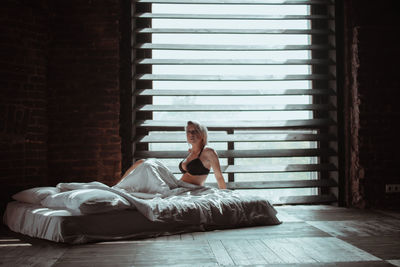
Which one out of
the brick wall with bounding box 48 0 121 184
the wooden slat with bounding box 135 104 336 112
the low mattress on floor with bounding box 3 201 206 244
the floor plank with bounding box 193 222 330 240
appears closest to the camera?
the low mattress on floor with bounding box 3 201 206 244

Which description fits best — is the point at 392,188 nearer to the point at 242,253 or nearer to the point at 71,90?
the point at 242,253

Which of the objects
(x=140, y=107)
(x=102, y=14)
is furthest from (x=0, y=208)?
(x=102, y=14)

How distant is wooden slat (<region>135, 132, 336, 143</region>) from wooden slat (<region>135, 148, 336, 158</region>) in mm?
156

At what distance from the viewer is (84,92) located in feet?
15.6

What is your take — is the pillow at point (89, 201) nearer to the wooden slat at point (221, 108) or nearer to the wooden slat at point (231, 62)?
the wooden slat at point (221, 108)

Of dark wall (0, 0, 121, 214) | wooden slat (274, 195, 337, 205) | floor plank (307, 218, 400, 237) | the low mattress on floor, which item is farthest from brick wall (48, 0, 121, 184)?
floor plank (307, 218, 400, 237)

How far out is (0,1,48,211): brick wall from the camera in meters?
4.34

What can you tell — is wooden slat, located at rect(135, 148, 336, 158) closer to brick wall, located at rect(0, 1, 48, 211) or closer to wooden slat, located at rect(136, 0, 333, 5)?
brick wall, located at rect(0, 1, 48, 211)

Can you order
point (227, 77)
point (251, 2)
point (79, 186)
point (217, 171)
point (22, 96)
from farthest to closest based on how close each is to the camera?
point (251, 2) < point (227, 77) < point (22, 96) < point (217, 171) < point (79, 186)

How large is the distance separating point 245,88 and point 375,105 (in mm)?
1761

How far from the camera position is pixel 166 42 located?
5.16 metres

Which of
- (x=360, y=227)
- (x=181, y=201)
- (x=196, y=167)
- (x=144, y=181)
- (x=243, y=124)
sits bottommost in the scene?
(x=360, y=227)

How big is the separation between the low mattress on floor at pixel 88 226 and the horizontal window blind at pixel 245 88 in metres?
1.58

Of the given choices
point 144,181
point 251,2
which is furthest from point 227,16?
point 144,181
